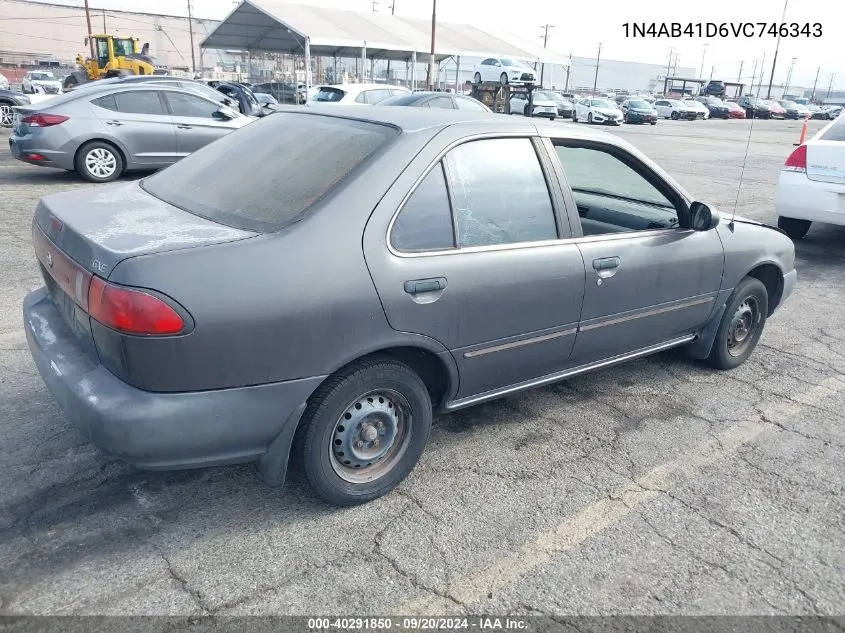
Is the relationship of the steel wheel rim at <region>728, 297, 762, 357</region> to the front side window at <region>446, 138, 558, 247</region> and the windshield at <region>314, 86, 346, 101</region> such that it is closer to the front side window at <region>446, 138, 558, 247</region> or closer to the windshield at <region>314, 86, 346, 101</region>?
the front side window at <region>446, 138, 558, 247</region>

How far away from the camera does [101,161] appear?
10.1 meters

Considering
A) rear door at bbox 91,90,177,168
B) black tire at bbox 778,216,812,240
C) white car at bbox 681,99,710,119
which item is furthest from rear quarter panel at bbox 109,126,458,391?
white car at bbox 681,99,710,119

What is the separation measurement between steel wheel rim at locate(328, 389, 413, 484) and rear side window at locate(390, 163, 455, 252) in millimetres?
626

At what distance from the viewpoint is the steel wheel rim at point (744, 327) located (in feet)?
14.9

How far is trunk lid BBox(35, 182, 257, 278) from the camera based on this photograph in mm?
2473

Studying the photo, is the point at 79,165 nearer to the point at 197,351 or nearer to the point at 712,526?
the point at 197,351

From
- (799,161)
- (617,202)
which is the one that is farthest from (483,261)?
(799,161)

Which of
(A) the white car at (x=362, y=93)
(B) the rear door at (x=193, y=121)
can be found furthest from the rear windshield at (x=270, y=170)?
(A) the white car at (x=362, y=93)

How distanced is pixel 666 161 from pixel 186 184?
16357mm

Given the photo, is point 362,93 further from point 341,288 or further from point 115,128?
point 341,288

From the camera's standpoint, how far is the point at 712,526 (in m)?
2.96

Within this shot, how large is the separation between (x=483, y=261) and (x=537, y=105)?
105 feet

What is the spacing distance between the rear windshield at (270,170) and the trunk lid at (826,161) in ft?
20.6

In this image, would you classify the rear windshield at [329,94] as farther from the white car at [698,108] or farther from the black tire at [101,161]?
the white car at [698,108]
